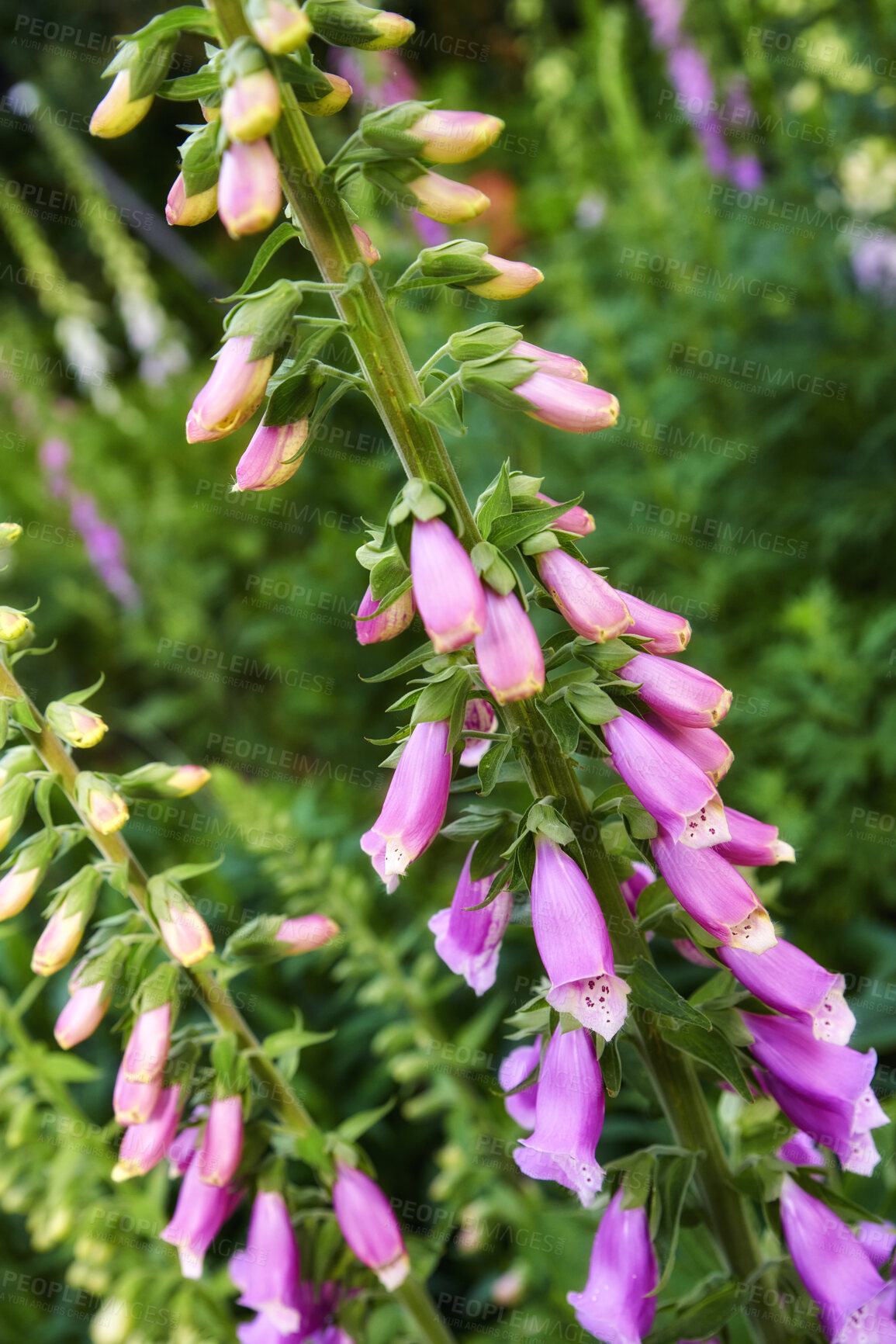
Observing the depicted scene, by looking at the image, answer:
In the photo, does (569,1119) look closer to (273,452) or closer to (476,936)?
(476,936)

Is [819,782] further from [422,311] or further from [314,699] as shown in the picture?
[422,311]

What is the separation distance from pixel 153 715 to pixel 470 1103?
2.78 metres

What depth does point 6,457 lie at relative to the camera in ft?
26.0

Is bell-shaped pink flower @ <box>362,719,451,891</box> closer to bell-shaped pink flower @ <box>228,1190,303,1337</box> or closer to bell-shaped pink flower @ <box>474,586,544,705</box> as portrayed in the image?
bell-shaped pink flower @ <box>474,586,544,705</box>

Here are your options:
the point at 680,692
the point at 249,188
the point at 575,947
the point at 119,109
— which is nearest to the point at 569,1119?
the point at 575,947

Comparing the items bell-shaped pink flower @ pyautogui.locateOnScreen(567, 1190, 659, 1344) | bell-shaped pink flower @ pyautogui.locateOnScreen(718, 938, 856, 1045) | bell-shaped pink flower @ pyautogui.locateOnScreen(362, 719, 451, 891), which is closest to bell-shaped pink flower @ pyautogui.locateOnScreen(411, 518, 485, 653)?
bell-shaped pink flower @ pyautogui.locateOnScreen(362, 719, 451, 891)

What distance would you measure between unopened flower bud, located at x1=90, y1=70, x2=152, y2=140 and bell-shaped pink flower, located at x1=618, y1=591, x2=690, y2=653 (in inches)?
29.8

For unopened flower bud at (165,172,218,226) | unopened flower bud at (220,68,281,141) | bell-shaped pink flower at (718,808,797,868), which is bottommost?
bell-shaped pink flower at (718,808,797,868)

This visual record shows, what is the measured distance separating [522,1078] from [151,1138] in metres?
0.54

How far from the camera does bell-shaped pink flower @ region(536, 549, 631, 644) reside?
1155 millimetres

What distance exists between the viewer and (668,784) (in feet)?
3.95

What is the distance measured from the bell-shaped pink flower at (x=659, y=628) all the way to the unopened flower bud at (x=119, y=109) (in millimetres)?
756

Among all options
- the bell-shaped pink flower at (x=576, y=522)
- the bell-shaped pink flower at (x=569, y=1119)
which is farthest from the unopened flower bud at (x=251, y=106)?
the bell-shaped pink flower at (x=569, y=1119)

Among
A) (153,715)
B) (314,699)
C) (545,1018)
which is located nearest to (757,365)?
(314,699)
